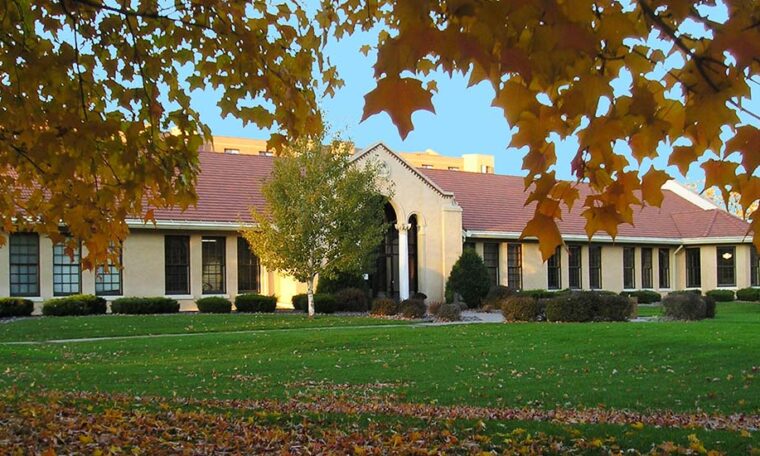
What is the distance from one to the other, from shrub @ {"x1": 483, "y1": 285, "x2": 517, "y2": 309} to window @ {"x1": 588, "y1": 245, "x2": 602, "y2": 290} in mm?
8584

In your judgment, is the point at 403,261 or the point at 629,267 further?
the point at 629,267

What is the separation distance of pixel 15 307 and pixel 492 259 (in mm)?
20927

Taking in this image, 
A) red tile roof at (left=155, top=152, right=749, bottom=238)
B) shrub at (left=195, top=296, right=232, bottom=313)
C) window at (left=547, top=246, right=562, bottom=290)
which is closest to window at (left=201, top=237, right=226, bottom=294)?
red tile roof at (left=155, top=152, right=749, bottom=238)

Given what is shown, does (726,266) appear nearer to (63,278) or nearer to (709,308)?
(709,308)

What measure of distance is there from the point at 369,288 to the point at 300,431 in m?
25.2

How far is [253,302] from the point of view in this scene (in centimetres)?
2875

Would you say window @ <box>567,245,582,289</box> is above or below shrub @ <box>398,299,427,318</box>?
above

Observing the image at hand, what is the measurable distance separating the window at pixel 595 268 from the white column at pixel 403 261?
461 inches

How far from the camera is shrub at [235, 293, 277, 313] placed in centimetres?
2872

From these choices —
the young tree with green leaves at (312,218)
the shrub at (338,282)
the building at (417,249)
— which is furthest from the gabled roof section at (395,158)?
the shrub at (338,282)

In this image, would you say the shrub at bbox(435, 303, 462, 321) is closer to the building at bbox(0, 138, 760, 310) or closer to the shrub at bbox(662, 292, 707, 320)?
the building at bbox(0, 138, 760, 310)

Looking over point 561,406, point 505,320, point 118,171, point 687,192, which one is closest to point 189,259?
point 505,320

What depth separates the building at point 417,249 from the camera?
28.3 meters

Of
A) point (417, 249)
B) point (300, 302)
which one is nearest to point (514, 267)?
point (417, 249)
